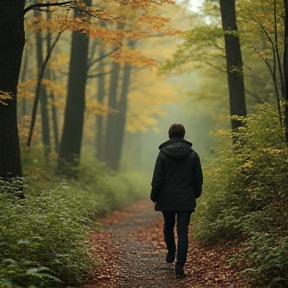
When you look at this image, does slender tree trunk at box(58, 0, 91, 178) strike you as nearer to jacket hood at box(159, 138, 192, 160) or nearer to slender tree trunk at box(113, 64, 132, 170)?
jacket hood at box(159, 138, 192, 160)

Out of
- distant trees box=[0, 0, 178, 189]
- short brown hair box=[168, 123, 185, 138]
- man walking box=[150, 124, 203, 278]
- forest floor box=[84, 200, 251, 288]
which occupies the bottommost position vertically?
forest floor box=[84, 200, 251, 288]

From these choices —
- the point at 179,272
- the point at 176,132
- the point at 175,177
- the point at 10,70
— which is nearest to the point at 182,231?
the point at 179,272

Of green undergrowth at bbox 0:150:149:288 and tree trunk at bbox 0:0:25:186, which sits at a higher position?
tree trunk at bbox 0:0:25:186

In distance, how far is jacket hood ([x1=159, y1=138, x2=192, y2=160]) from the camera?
23.1 feet

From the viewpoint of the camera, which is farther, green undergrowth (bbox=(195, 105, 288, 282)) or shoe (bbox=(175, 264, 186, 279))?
shoe (bbox=(175, 264, 186, 279))

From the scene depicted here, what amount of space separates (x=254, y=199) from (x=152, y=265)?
214 cm

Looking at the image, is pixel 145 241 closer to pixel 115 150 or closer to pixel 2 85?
pixel 2 85

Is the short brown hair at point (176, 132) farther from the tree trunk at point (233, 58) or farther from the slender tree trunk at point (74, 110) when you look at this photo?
the slender tree trunk at point (74, 110)

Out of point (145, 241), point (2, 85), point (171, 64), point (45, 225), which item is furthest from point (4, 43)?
point (171, 64)

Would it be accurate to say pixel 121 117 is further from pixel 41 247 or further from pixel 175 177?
pixel 41 247

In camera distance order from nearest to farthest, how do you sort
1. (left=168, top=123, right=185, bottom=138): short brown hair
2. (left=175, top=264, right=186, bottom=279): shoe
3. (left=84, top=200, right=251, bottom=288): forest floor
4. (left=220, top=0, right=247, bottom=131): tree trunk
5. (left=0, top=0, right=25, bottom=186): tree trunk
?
(left=84, top=200, right=251, bottom=288): forest floor → (left=175, top=264, right=186, bottom=279): shoe → (left=168, top=123, right=185, bottom=138): short brown hair → (left=0, top=0, right=25, bottom=186): tree trunk → (left=220, top=0, right=247, bottom=131): tree trunk

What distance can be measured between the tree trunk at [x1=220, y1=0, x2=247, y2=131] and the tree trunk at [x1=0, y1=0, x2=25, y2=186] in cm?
454

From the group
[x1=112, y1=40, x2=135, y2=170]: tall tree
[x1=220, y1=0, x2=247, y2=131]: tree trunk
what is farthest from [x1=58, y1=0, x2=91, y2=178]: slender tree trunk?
[x1=112, y1=40, x2=135, y2=170]: tall tree

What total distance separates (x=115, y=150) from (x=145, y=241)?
48.9ft
